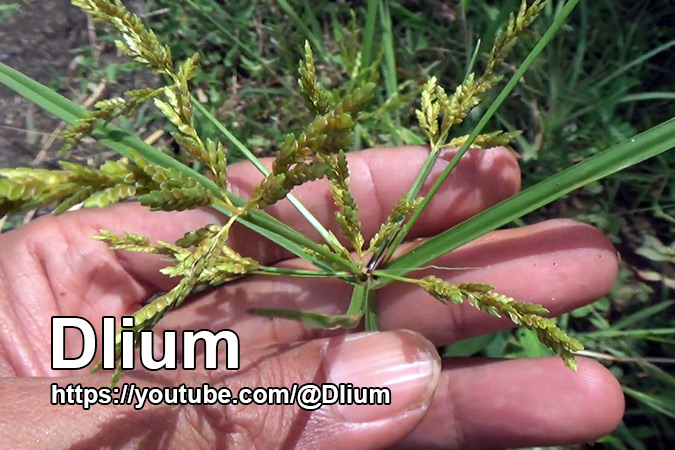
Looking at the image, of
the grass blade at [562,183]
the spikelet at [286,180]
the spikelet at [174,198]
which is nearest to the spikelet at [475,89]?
the grass blade at [562,183]

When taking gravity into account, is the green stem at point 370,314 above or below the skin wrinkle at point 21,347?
above

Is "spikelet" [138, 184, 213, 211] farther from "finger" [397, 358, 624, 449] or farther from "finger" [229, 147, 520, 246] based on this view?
"finger" [397, 358, 624, 449]

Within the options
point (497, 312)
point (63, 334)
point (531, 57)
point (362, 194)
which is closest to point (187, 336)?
point (63, 334)

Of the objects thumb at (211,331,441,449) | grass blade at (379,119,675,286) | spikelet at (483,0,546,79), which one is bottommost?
thumb at (211,331,441,449)

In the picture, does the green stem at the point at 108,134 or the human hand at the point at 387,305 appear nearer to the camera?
the green stem at the point at 108,134

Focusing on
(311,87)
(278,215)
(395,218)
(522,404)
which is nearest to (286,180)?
(311,87)

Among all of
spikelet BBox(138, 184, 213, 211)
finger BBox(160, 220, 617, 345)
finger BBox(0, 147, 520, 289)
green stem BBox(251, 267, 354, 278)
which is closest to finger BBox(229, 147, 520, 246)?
finger BBox(0, 147, 520, 289)

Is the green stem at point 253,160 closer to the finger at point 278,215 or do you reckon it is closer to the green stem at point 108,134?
the green stem at point 108,134
